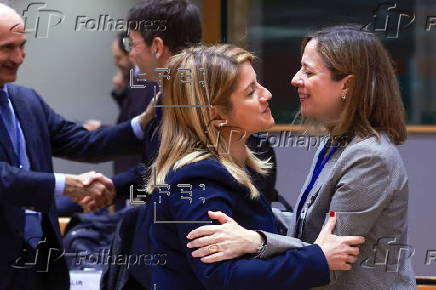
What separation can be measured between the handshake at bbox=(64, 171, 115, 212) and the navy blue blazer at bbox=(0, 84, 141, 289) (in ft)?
0.28

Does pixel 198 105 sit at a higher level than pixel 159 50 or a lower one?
lower

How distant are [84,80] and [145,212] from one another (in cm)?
256

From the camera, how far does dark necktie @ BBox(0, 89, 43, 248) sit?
A: 9.87ft

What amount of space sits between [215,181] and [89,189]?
119 cm

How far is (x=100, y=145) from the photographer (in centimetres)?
342

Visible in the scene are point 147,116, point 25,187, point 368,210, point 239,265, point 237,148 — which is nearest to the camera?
point 239,265

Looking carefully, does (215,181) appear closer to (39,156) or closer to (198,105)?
(198,105)

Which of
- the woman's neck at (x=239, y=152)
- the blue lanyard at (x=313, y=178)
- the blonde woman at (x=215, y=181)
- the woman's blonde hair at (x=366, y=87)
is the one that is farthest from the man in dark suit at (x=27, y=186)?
the woman's blonde hair at (x=366, y=87)

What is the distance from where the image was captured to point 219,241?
2.01 metres

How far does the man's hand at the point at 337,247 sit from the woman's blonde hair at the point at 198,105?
20 centimetres

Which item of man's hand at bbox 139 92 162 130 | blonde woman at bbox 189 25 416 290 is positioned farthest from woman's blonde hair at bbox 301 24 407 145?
man's hand at bbox 139 92 162 130

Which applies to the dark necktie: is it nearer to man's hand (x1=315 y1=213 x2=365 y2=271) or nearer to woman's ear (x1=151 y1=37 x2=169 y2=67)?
woman's ear (x1=151 y1=37 x2=169 y2=67)

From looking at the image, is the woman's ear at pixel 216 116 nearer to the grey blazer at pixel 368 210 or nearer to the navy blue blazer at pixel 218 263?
the navy blue blazer at pixel 218 263

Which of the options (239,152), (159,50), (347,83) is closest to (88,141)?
(159,50)
